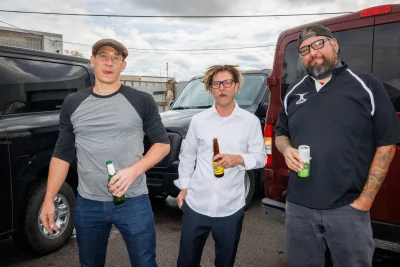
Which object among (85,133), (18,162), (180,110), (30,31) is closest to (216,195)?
(85,133)

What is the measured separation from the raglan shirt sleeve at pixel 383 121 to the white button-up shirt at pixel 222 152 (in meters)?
0.81

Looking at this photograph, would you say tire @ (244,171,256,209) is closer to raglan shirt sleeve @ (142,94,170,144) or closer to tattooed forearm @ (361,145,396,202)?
raglan shirt sleeve @ (142,94,170,144)

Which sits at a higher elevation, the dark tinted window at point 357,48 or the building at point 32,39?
the building at point 32,39

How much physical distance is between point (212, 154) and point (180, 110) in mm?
3446

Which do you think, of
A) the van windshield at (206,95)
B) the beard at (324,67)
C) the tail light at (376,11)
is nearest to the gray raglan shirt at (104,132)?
the beard at (324,67)

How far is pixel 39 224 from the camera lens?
3676mm

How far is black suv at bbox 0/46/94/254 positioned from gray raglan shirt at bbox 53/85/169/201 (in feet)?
4.11

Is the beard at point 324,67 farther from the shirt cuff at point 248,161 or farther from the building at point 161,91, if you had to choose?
the building at point 161,91

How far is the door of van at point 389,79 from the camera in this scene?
2652 millimetres

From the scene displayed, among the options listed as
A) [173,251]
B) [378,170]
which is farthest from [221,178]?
[173,251]

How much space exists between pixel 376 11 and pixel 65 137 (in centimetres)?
262

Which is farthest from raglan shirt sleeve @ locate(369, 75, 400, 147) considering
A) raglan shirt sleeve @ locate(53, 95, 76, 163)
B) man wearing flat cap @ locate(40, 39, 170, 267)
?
raglan shirt sleeve @ locate(53, 95, 76, 163)

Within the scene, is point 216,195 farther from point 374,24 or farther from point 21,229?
point 21,229

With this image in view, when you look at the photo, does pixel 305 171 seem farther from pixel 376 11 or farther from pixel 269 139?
pixel 376 11
